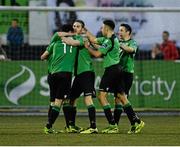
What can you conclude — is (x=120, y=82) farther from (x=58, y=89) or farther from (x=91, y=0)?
(x=91, y=0)

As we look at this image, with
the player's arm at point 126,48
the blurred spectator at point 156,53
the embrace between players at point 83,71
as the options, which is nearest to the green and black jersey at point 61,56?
the embrace between players at point 83,71

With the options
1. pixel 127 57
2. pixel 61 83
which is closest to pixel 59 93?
pixel 61 83

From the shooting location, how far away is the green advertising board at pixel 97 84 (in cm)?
2414

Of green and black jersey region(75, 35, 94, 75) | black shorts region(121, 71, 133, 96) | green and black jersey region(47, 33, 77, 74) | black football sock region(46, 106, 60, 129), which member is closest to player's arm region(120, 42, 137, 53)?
black shorts region(121, 71, 133, 96)

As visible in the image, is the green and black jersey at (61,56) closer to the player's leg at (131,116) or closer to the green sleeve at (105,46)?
the green sleeve at (105,46)

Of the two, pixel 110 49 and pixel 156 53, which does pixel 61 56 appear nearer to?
pixel 110 49

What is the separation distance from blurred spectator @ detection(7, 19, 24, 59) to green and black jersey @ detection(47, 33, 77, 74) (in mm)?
8069

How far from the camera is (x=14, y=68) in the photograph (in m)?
24.2

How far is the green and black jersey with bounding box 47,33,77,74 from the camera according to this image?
16781 millimetres

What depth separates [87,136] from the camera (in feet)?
51.9

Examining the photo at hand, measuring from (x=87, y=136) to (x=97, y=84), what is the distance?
8406mm

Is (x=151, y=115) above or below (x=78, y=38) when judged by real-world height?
below

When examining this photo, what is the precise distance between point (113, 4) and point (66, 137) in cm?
1473

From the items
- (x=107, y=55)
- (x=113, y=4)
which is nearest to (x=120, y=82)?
(x=107, y=55)
